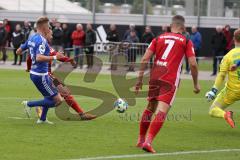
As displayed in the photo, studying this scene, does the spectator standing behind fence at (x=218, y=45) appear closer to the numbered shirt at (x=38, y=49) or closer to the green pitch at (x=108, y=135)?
the green pitch at (x=108, y=135)

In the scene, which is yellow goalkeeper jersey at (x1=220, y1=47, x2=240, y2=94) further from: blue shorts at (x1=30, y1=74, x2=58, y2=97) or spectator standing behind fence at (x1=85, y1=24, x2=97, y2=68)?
spectator standing behind fence at (x1=85, y1=24, x2=97, y2=68)

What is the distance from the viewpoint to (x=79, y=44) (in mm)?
32094

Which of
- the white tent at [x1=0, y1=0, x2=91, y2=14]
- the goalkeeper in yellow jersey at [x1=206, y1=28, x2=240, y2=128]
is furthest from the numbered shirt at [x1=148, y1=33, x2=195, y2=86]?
the white tent at [x1=0, y1=0, x2=91, y2=14]

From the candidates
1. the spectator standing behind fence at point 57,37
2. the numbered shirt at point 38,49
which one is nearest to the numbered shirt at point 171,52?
the numbered shirt at point 38,49

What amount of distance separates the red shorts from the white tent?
96.6 feet

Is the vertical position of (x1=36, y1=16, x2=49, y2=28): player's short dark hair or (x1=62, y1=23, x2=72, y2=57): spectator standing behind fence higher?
(x1=36, y1=16, x2=49, y2=28): player's short dark hair

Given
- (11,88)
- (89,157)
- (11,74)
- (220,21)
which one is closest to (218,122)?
(89,157)

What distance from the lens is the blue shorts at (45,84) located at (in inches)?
513

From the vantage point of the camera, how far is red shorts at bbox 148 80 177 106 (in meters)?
10.6

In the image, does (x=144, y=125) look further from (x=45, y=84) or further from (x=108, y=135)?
(x=45, y=84)

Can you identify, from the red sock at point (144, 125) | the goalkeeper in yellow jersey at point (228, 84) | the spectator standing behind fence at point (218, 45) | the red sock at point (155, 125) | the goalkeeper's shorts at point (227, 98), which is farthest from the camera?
the spectator standing behind fence at point (218, 45)

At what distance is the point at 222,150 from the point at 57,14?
29.9 meters

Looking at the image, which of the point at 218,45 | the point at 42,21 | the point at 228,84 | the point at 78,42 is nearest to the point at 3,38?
the point at 78,42

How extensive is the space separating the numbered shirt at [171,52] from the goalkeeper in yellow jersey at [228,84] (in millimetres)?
1809
